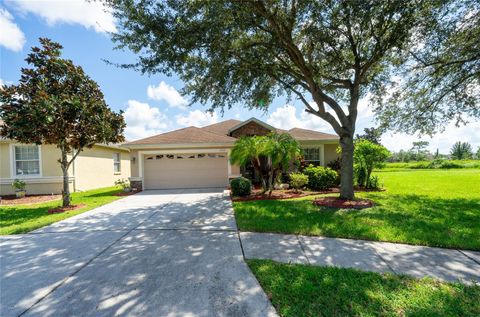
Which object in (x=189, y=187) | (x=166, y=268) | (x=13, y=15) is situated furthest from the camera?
(x=189, y=187)

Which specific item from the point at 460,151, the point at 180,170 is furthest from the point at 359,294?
the point at 460,151

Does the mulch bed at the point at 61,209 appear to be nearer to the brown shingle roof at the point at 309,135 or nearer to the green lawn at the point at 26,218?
the green lawn at the point at 26,218

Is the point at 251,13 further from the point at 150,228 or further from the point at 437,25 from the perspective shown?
the point at 150,228

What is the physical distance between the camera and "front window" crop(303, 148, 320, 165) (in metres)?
15.6

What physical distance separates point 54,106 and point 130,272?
6927 mm

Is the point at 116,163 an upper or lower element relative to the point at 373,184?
upper

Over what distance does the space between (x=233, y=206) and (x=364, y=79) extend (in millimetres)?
8108

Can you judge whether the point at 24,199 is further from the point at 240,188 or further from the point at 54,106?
the point at 240,188

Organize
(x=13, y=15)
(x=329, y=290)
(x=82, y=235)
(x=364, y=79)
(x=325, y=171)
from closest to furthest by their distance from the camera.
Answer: (x=329, y=290), (x=82, y=235), (x=13, y=15), (x=364, y=79), (x=325, y=171)

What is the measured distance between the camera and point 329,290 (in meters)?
3.08

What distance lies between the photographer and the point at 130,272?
374 cm

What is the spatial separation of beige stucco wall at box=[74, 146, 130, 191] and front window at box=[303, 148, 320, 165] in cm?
1401

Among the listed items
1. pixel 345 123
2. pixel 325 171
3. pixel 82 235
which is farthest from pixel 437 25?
pixel 82 235

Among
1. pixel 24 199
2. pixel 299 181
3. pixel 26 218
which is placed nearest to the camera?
pixel 26 218
